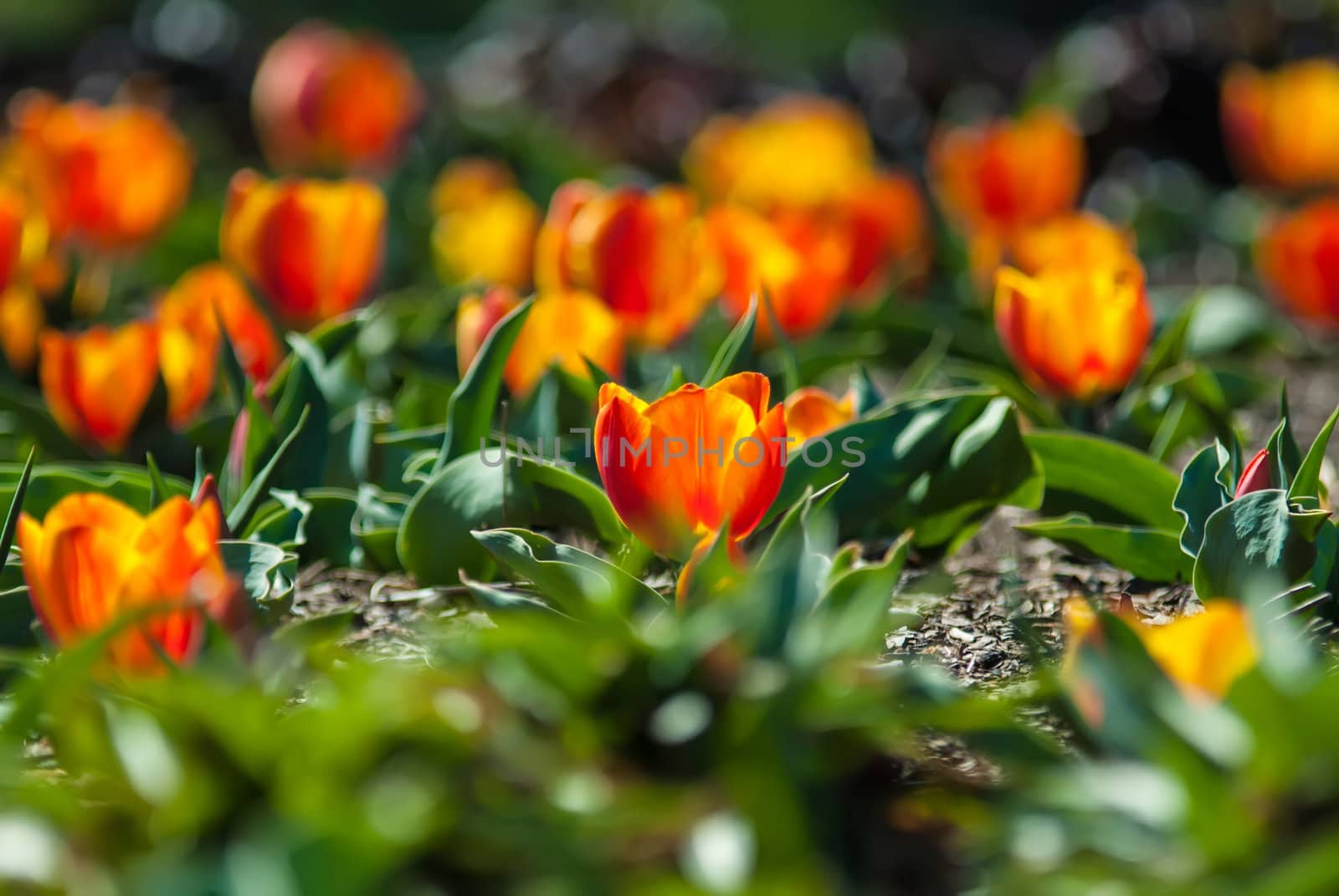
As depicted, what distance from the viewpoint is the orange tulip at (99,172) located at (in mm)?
2490

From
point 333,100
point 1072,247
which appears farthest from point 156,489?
point 333,100

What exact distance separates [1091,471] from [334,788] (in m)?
1.00

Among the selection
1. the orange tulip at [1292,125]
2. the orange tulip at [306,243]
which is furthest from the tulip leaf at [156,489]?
the orange tulip at [1292,125]

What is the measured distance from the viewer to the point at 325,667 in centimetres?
110

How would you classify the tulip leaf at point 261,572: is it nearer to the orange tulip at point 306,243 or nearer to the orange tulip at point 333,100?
the orange tulip at point 306,243

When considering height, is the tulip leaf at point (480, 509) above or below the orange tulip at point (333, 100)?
above

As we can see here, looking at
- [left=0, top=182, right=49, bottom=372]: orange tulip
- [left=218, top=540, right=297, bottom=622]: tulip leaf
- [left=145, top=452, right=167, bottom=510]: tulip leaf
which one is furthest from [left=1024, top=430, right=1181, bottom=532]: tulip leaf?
[left=0, top=182, right=49, bottom=372]: orange tulip

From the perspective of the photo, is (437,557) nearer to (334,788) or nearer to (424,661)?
(424,661)

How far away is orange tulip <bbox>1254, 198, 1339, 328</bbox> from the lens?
247cm

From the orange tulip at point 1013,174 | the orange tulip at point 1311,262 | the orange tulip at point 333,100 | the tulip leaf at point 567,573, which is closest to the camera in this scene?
the tulip leaf at point 567,573

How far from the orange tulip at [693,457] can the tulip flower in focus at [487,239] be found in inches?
47.4

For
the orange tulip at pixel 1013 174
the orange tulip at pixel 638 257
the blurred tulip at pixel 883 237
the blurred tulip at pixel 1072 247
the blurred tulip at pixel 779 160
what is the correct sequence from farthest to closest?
the blurred tulip at pixel 779 160
the orange tulip at pixel 1013 174
the blurred tulip at pixel 883 237
the blurred tulip at pixel 1072 247
the orange tulip at pixel 638 257

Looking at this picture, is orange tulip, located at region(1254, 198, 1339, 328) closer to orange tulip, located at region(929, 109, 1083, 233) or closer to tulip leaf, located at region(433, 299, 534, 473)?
orange tulip, located at region(929, 109, 1083, 233)

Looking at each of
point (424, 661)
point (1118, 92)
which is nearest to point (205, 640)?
point (424, 661)
